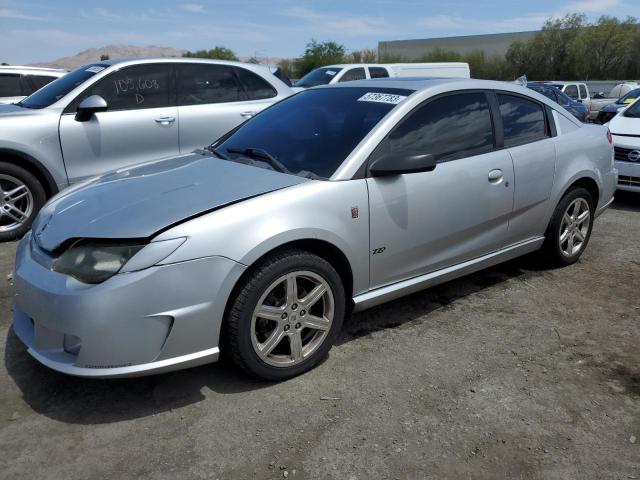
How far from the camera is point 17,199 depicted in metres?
5.42

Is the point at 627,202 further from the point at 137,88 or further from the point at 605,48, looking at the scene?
the point at 605,48

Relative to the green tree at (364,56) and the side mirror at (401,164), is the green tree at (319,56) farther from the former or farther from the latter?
the side mirror at (401,164)

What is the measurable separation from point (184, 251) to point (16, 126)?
12.1 feet

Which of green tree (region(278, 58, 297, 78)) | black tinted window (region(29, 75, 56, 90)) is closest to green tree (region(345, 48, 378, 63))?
green tree (region(278, 58, 297, 78))

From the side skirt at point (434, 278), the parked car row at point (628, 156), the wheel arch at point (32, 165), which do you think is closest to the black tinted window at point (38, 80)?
the wheel arch at point (32, 165)

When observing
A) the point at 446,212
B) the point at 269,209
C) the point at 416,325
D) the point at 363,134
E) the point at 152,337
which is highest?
the point at 363,134

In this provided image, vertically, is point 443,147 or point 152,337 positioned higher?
point 443,147

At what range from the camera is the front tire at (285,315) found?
2811 millimetres

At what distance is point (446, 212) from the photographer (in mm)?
3625

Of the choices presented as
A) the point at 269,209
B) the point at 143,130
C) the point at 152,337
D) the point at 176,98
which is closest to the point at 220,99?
the point at 176,98

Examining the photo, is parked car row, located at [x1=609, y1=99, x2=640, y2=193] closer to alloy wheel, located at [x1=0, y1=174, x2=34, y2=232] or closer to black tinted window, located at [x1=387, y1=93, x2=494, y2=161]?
black tinted window, located at [x1=387, y1=93, x2=494, y2=161]

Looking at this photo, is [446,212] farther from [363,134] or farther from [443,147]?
[363,134]

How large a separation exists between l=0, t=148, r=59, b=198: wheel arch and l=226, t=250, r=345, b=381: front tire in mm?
3547

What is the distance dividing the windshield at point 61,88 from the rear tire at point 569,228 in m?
4.66
